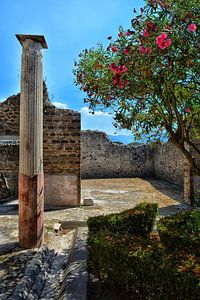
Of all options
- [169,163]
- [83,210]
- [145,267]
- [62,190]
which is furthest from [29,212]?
[169,163]

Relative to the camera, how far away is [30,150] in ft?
13.9

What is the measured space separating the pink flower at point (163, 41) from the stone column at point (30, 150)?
247 centimetres

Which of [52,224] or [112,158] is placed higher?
[112,158]

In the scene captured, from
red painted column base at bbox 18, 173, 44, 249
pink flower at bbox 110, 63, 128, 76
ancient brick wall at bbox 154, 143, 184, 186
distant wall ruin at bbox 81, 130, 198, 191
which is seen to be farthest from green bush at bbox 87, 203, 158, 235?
distant wall ruin at bbox 81, 130, 198, 191

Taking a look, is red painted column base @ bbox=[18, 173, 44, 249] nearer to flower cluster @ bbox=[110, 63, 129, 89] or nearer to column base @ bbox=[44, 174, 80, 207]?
flower cluster @ bbox=[110, 63, 129, 89]

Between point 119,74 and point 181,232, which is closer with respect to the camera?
point 119,74

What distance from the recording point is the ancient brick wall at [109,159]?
17.9m

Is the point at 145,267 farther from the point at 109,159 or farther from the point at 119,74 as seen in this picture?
the point at 109,159

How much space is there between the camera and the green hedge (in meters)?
2.31

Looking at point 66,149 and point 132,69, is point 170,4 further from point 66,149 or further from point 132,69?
point 66,149

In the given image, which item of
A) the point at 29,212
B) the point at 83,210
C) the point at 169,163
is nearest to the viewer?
the point at 29,212

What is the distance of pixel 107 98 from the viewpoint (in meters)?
3.94

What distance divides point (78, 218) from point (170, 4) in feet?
16.1

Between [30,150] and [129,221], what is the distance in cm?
204
